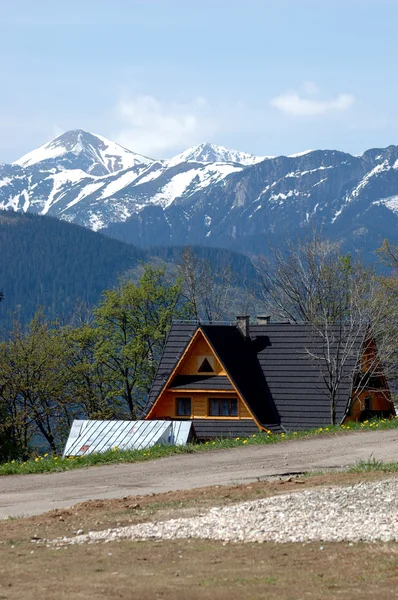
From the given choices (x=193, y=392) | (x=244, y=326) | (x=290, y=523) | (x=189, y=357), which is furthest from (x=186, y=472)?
(x=244, y=326)

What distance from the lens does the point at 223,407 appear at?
4500 cm

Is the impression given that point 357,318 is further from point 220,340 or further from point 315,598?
point 315,598

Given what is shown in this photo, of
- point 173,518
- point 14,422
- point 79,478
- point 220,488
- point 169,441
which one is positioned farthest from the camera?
point 14,422

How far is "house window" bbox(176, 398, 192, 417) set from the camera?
45.4m

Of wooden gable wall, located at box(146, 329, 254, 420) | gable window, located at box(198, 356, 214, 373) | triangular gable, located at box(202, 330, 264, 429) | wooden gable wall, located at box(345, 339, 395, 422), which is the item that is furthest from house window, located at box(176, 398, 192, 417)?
wooden gable wall, located at box(345, 339, 395, 422)

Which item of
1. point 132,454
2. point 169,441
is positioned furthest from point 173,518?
point 169,441

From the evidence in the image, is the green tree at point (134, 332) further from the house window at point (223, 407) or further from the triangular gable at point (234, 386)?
the triangular gable at point (234, 386)

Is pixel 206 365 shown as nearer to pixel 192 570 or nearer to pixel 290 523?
pixel 290 523

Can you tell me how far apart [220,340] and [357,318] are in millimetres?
5948

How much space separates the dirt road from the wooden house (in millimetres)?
16597

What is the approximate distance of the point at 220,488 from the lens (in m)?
17.1

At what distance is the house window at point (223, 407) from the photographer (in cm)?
4472

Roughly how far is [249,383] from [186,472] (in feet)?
75.6

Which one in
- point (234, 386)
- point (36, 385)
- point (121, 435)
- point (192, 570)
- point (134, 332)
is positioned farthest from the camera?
point (134, 332)
